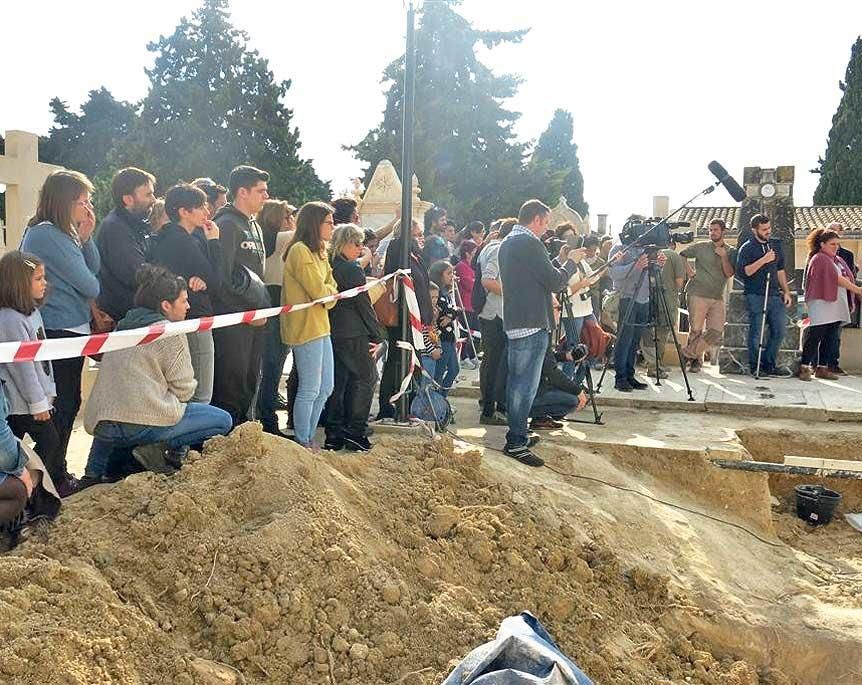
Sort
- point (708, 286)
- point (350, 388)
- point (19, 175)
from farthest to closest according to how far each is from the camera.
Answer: point (708, 286) → point (19, 175) → point (350, 388)

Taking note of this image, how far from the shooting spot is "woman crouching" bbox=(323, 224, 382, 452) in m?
5.48

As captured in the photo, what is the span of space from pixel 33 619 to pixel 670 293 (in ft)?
27.2

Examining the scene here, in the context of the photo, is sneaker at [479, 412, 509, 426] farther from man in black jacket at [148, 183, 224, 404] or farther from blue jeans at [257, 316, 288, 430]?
man in black jacket at [148, 183, 224, 404]

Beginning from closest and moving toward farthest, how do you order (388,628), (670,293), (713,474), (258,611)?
(258,611) < (388,628) < (713,474) < (670,293)

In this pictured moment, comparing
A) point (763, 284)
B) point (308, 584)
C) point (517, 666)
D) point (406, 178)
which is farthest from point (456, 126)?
point (517, 666)

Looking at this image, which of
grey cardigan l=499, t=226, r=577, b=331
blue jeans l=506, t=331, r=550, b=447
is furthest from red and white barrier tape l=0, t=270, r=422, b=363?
blue jeans l=506, t=331, r=550, b=447

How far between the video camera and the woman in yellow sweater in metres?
3.95

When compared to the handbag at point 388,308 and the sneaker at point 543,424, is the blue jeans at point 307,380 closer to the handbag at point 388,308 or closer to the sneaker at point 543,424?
the handbag at point 388,308

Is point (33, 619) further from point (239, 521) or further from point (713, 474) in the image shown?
point (713, 474)

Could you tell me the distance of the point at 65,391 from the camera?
4.34 m

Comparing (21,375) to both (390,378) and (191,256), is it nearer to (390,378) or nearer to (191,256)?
(191,256)

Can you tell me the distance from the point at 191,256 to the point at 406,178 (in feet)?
5.91

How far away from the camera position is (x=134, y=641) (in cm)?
296

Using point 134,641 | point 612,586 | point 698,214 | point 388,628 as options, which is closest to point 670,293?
point 612,586
